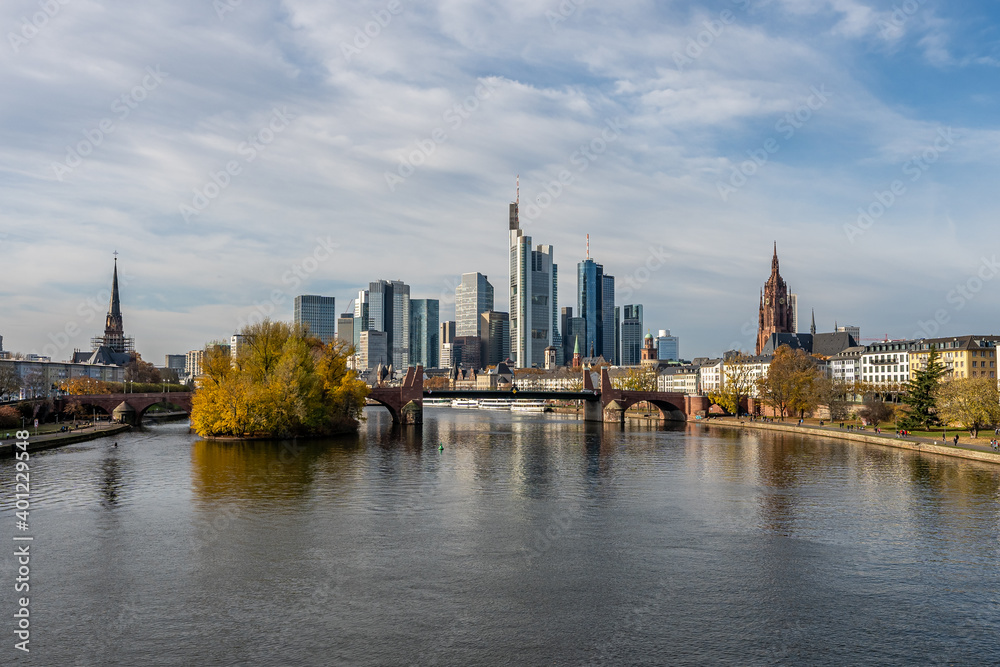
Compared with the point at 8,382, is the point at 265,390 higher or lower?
lower

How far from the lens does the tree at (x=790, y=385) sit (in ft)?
416

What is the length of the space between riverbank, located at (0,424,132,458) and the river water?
939 centimetres

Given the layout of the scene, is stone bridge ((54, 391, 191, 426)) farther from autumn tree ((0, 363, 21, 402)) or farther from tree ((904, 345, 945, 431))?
tree ((904, 345, 945, 431))

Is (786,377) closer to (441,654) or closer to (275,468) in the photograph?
(275,468)

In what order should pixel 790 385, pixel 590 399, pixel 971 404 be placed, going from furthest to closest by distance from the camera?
1. pixel 590 399
2. pixel 790 385
3. pixel 971 404

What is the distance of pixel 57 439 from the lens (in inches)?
3285

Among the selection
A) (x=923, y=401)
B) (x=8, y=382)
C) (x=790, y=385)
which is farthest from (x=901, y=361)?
(x=8, y=382)

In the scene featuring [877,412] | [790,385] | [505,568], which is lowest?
[505,568]

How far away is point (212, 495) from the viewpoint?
50.1m

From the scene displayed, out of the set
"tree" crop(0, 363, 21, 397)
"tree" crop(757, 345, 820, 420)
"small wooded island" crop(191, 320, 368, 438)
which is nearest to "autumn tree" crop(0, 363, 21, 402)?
"tree" crop(0, 363, 21, 397)

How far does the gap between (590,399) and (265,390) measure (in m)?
79.5

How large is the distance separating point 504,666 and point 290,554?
15.1 meters

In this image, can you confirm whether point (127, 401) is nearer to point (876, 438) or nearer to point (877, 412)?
point (876, 438)

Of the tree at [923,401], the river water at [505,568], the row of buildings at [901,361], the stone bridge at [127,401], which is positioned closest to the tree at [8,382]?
the stone bridge at [127,401]
